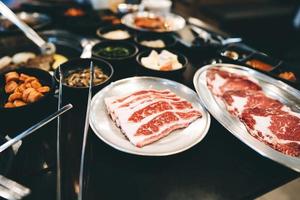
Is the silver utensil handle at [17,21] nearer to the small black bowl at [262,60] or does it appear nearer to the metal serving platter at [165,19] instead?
the metal serving platter at [165,19]

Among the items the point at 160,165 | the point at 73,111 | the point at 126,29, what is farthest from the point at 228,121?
the point at 126,29

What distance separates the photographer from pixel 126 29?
2.75m

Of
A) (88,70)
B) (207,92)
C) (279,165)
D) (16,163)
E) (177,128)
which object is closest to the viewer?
(16,163)

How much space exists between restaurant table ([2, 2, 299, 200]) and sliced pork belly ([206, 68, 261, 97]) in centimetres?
45

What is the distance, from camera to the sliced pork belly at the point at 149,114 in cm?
152

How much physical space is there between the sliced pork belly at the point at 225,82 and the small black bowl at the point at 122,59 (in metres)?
0.62

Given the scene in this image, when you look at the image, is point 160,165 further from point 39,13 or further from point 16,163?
point 39,13

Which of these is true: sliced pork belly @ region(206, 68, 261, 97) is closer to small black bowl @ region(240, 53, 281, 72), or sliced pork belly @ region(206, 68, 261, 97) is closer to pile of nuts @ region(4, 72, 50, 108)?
small black bowl @ region(240, 53, 281, 72)

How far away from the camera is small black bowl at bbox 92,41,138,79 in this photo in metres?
2.10

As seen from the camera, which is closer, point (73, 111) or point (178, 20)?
point (73, 111)

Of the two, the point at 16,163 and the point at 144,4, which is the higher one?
the point at 144,4

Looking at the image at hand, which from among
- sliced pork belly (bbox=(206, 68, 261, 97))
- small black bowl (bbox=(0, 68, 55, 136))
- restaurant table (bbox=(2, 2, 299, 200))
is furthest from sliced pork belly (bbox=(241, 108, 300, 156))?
small black bowl (bbox=(0, 68, 55, 136))

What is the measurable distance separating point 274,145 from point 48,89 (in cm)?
137

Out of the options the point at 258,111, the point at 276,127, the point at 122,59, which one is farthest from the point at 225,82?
the point at 122,59
